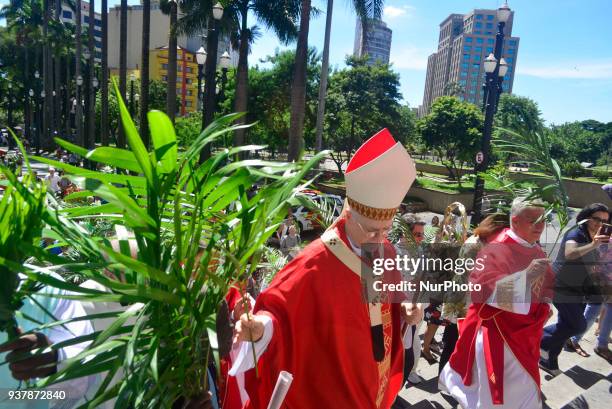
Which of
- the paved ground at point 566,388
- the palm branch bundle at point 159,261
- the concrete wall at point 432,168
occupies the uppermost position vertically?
the palm branch bundle at point 159,261

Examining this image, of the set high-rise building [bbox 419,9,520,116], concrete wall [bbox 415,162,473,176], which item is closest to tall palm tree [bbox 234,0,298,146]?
concrete wall [bbox 415,162,473,176]

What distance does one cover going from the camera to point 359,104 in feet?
91.2

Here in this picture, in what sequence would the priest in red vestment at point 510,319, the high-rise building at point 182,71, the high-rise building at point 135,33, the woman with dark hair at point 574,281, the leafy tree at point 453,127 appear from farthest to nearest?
the high-rise building at point 135,33
the high-rise building at point 182,71
the leafy tree at point 453,127
the woman with dark hair at point 574,281
the priest in red vestment at point 510,319

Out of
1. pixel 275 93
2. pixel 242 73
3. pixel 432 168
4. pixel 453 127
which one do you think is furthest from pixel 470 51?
pixel 242 73

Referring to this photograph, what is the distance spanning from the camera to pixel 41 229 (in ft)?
4.66

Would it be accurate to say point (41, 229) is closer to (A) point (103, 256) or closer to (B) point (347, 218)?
(A) point (103, 256)

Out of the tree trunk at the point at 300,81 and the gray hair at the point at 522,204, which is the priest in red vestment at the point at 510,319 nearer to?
the gray hair at the point at 522,204

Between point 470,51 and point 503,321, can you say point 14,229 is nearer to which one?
point 503,321

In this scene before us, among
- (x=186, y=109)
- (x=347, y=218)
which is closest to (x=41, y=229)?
(x=347, y=218)

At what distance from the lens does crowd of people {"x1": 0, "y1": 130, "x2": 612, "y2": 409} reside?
2303 mm

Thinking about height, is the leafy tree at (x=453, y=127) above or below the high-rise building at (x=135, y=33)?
below

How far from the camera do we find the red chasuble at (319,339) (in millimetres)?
2322

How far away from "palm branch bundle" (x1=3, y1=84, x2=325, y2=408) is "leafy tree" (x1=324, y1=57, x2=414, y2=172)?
1025 inches

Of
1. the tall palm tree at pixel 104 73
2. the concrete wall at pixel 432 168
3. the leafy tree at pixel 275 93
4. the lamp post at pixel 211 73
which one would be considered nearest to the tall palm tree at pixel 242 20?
the lamp post at pixel 211 73
